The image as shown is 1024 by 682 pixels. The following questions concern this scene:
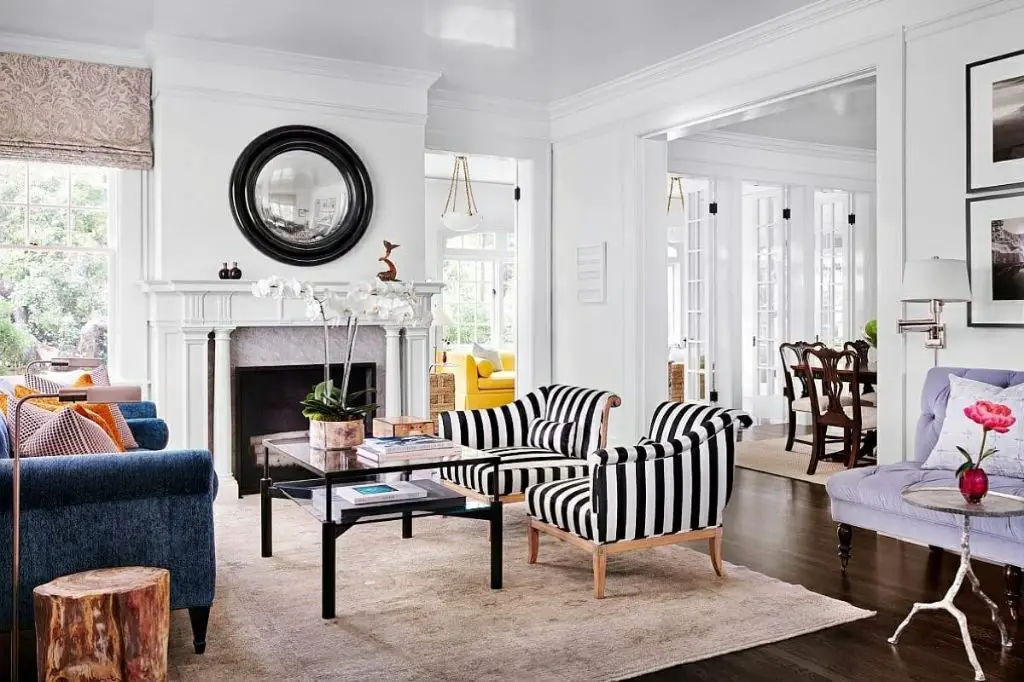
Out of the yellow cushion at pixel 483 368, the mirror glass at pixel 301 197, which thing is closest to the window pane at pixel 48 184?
the mirror glass at pixel 301 197

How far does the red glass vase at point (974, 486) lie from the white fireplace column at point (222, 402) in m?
4.43

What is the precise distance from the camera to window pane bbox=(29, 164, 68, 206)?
18.7 ft

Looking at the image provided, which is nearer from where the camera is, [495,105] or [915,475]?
[915,475]

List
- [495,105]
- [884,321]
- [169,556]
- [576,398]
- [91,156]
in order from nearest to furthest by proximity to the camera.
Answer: [169,556] → [884,321] → [576,398] → [91,156] → [495,105]

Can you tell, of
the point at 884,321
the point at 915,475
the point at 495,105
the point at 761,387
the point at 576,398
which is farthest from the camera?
the point at 761,387

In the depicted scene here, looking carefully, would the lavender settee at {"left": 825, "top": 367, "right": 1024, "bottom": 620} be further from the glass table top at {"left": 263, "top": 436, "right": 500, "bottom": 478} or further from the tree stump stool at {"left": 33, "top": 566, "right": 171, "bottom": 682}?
the tree stump stool at {"left": 33, "top": 566, "right": 171, "bottom": 682}

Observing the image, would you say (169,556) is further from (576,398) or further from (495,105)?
(495,105)

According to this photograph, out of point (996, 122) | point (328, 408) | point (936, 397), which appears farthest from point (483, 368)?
point (996, 122)

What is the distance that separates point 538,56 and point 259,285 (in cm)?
288

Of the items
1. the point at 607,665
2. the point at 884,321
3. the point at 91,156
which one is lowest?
the point at 607,665

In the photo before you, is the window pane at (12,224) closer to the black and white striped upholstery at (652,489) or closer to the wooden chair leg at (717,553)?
the black and white striped upholstery at (652,489)

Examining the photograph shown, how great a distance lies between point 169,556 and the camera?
3.01m

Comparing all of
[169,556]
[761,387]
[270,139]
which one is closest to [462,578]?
[169,556]

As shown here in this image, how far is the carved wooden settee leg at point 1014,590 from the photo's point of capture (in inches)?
134
